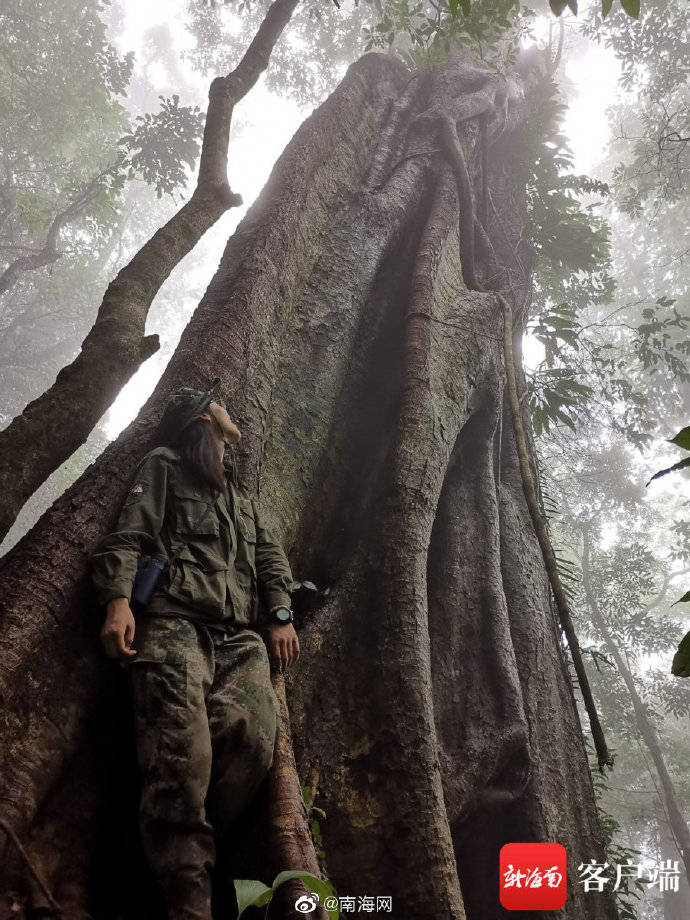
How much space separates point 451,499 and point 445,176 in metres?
2.94

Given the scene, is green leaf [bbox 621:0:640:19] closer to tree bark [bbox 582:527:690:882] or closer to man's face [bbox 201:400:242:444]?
man's face [bbox 201:400:242:444]

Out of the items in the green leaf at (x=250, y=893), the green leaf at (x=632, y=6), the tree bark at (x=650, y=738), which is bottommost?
the green leaf at (x=250, y=893)

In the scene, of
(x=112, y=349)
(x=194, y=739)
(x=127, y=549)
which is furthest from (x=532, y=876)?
(x=112, y=349)

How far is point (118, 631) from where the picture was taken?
1663 millimetres

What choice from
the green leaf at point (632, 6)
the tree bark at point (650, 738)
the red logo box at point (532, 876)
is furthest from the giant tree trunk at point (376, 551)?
the tree bark at point (650, 738)

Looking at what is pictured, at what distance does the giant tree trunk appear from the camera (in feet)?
6.32

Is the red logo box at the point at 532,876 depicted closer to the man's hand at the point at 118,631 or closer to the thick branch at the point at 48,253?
the man's hand at the point at 118,631

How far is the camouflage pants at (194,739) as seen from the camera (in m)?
1.51

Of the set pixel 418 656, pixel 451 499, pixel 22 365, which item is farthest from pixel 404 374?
pixel 22 365

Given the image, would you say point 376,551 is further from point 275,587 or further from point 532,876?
point 532,876

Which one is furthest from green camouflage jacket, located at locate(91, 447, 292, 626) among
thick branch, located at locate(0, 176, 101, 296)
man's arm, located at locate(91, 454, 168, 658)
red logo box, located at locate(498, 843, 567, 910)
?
thick branch, located at locate(0, 176, 101, 296)

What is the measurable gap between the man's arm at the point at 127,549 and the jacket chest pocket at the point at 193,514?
0.07 metres

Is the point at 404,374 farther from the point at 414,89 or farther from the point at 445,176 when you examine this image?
the point at 414,89

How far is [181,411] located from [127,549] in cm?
64
